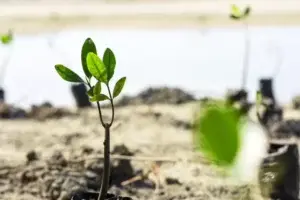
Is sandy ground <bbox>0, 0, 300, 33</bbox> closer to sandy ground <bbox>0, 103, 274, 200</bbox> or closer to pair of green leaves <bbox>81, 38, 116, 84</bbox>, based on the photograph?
sandy ground <bbox>0, 103, 274, 200</bbox>

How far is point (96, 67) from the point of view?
146cm

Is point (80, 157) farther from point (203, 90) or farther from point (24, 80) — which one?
point (24, 80)

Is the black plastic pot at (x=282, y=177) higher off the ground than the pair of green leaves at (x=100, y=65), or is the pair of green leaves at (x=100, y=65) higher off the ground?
the pair of green leaves at (x=100, y=65)

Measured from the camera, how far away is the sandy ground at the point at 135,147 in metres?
2.48

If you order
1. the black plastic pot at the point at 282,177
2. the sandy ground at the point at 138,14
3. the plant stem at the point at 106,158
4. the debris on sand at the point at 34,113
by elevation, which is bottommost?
the black plastic pot at the point at 282,177

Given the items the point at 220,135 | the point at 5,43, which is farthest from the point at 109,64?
the point at 5,43

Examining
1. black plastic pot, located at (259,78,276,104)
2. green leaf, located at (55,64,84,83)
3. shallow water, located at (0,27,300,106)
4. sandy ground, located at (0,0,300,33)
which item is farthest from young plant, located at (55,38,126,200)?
sandy ground, located at (0,0,300,33)

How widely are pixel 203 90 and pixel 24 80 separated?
6.52ft

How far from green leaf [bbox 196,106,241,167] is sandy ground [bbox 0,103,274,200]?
168 cm

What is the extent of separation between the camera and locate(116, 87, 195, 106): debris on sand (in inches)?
194

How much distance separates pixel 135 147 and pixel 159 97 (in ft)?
5.63

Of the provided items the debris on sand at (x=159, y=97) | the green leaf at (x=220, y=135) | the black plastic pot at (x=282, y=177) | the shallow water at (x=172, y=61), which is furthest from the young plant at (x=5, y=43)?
the green leaf at (x=220, y=135)

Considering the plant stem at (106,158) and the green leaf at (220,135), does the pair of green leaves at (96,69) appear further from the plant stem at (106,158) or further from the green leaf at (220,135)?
the green leaf at (220,135)

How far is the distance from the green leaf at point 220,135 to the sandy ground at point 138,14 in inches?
387
